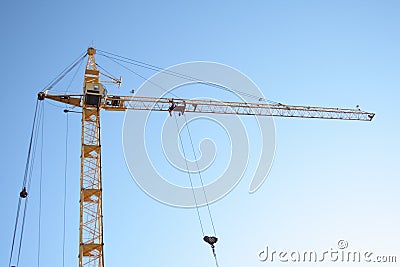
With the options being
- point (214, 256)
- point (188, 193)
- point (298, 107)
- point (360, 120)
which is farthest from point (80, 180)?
point (360, 120)

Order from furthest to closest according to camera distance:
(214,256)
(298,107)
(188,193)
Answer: (298,107) < (188,193) < (214,256)

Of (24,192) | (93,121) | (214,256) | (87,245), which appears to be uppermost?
(93,121)

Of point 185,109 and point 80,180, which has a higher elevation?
point 185,109

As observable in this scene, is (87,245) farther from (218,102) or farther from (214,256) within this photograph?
(218,102)

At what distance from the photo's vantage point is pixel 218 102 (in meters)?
65.1

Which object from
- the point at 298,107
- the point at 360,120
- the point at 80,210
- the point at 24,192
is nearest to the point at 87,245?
the point at 80,210

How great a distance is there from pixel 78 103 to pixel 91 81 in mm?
3013

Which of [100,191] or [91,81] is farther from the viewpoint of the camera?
[91,81]

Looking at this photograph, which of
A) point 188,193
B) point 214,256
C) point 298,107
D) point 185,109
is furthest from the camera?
point 298,107

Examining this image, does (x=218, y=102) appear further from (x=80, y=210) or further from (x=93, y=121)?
(x=80, y=210)

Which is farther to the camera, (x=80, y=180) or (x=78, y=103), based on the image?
(x=78, y=103)

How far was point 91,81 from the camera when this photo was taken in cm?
5619

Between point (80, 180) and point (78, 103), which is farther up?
point (78, 103)

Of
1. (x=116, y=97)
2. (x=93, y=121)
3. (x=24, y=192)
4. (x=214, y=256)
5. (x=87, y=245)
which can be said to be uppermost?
(x=116, y=97)
